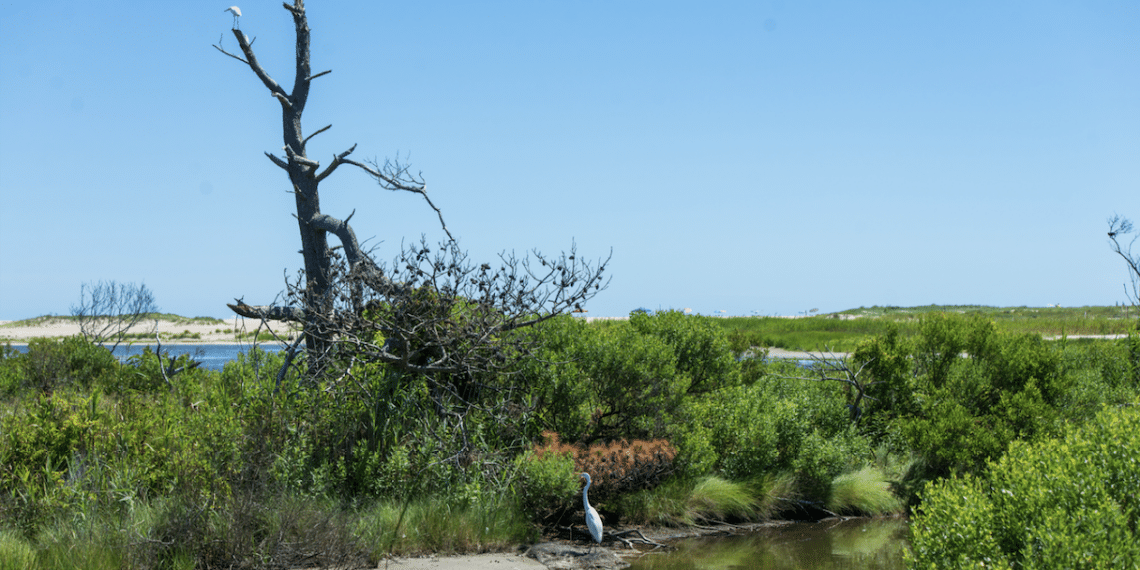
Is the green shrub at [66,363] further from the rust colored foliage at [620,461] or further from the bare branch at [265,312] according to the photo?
the rust colored foliage at [620,461]

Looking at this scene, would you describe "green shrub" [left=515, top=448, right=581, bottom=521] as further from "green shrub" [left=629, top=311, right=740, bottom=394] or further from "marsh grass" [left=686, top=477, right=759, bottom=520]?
"green shrub" [left=629, top=311, right=740, bottom=394]

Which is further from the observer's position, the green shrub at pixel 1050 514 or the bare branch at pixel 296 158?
the bare branch at pixel 296 158

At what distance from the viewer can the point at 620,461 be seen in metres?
10.6

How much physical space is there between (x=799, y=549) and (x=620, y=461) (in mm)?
2494

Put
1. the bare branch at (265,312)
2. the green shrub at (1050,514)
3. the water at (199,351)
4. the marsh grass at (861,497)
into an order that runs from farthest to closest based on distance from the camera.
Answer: the marsh grass at (861,497)
the water at (199,351)
the bare branch at (265,312)
the green shrub at (1050,514)

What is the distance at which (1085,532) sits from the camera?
15.8 feet

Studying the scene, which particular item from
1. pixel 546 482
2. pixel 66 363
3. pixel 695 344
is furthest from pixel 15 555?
pixel 66 363

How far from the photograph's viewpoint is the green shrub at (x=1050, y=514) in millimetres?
4488

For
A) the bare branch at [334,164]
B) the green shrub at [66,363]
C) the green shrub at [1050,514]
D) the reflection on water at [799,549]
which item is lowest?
the reflection on water at [799,549]

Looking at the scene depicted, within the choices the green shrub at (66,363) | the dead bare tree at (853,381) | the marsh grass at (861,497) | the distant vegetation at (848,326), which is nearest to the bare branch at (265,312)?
the green shrub at (66,363)

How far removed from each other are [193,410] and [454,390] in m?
3.12

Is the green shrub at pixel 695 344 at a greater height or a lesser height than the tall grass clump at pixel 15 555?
greater

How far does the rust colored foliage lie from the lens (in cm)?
1036

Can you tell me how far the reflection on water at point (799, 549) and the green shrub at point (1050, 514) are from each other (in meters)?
3.89
